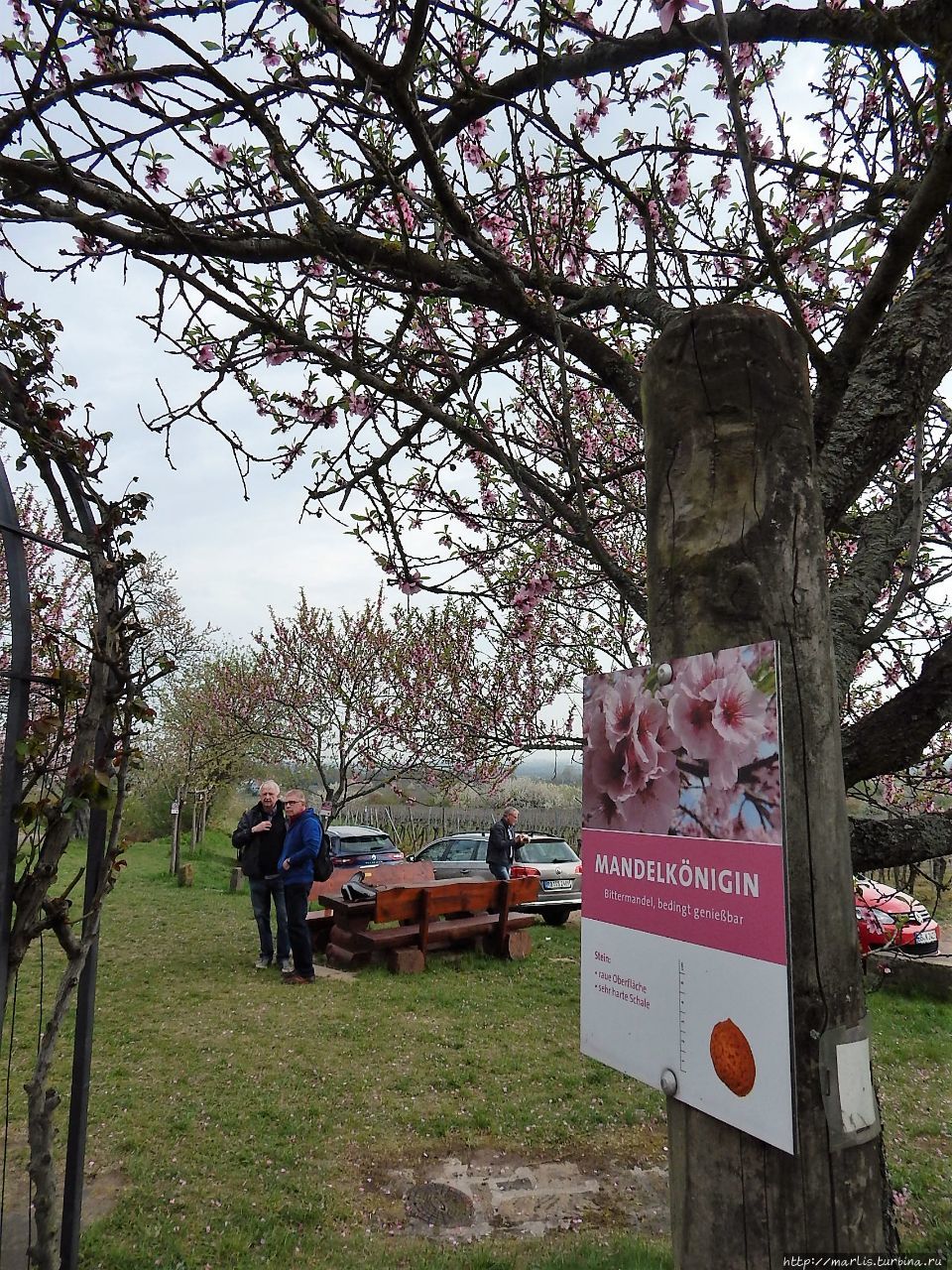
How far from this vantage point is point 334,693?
53.5 feet

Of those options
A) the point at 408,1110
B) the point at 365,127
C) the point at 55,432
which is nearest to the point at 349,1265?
the point at 408,1110

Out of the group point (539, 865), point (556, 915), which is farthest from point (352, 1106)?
point (556, 915)

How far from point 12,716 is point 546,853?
11100mm

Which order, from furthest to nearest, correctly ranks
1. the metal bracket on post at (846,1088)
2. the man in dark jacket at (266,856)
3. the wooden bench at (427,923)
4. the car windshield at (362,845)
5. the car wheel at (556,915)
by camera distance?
1. the car windshield at (362,845)
2. the car wheel at (556,915)
3. the wooden bench at (427,923)
4. the man in dark jacket at (266,856)
5. the metal bracket on post at (846,1088)

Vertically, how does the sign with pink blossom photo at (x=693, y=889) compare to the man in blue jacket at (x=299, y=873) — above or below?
above

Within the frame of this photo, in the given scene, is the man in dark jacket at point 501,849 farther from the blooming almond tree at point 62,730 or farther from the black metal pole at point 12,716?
the black metal pole at point 12,716

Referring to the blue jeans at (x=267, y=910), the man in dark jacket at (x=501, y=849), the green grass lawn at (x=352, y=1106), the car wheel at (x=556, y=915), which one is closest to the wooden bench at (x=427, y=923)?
the green grass lawn at (x=352, y=1106)

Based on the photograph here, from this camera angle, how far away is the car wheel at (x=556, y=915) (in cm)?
1162

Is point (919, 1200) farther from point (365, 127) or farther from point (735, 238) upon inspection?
point (365, 127)

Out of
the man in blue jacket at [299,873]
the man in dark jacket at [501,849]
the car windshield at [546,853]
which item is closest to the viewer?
the man in blue jacket at [299,873]

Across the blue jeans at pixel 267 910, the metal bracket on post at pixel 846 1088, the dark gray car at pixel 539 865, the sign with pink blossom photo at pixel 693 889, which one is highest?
the sign with pink blossom photo at pixel 693 889

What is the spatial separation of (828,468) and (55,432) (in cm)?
224

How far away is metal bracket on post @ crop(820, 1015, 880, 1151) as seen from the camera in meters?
1.10

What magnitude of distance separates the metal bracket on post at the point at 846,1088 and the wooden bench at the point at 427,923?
6.57 meters
